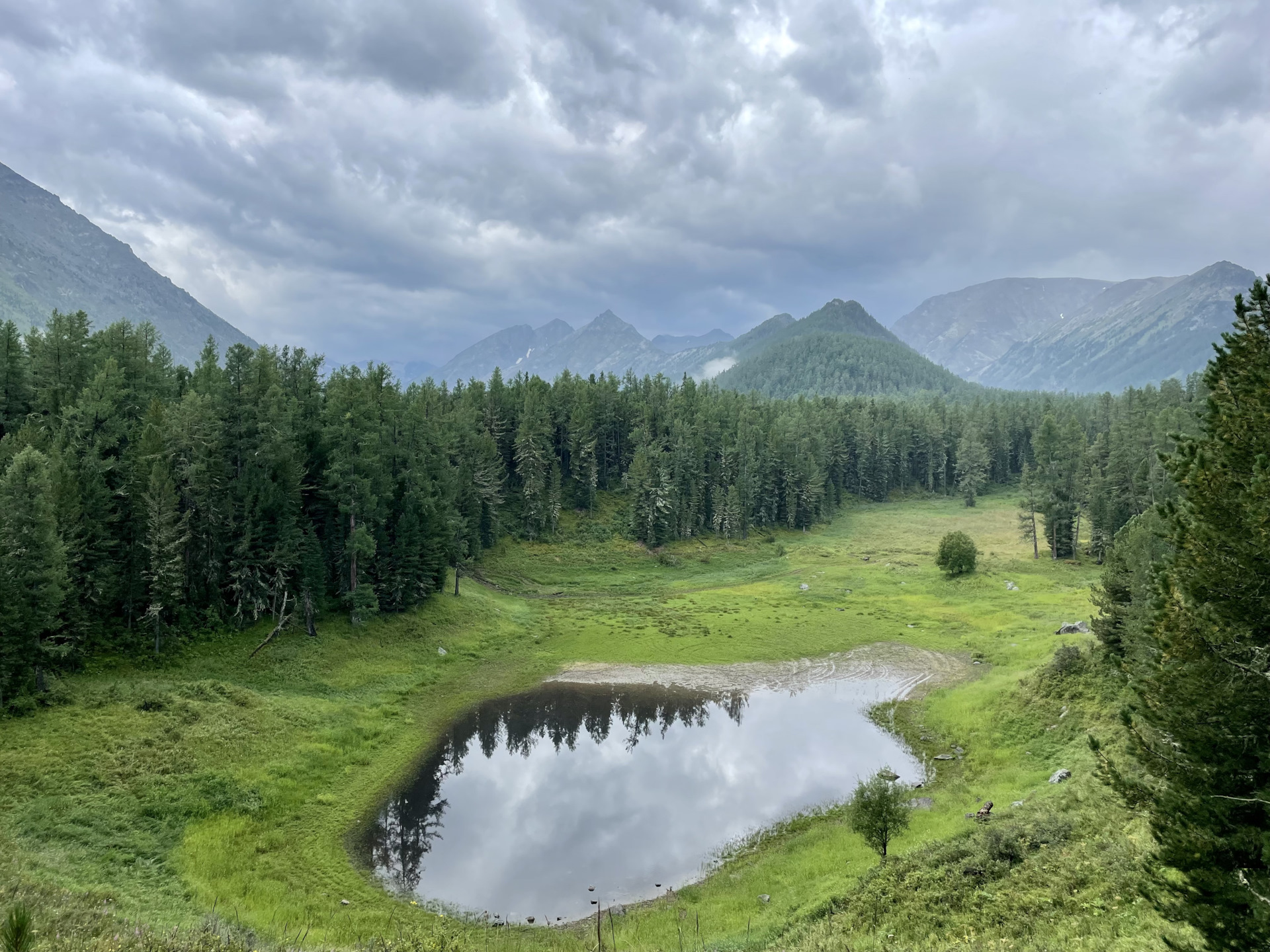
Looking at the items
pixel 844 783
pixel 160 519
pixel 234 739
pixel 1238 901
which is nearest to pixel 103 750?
pixel 234 739

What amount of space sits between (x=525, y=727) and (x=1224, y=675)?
127ft

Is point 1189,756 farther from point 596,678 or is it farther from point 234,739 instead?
point 596,678

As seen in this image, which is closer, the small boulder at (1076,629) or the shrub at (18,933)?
the shrub at (18,933)

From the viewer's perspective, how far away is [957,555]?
249ft

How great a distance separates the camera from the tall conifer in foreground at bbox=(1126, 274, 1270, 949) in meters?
10.5

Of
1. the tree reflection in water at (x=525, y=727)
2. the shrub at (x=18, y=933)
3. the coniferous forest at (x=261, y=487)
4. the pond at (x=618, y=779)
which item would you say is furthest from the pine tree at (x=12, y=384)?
the shrub at (x=18, y=933)

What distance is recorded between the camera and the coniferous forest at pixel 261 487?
37.7m

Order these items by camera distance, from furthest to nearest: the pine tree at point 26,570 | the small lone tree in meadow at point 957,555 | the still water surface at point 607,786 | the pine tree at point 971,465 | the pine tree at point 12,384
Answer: the pine tree at point 971,465 → the small lone tree in meadow at point 957,555 → the pine tree at point 12,384 → the pine tree at point 26,570 → the still water surface at point 607,786

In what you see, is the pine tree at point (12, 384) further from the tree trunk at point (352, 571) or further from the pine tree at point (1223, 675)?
the pine tree at point (1223, 675)

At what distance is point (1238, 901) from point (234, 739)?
4010cm

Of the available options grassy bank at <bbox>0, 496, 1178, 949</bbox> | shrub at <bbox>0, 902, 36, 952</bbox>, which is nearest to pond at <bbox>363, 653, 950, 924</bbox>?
grassy bank at <bbox>0, 496, 1178, 949</bbox>

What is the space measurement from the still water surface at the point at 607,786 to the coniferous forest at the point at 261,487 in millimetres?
19964

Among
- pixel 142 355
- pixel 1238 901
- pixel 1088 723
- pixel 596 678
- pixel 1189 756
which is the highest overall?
pixel 142 355

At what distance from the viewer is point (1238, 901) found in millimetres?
10203
